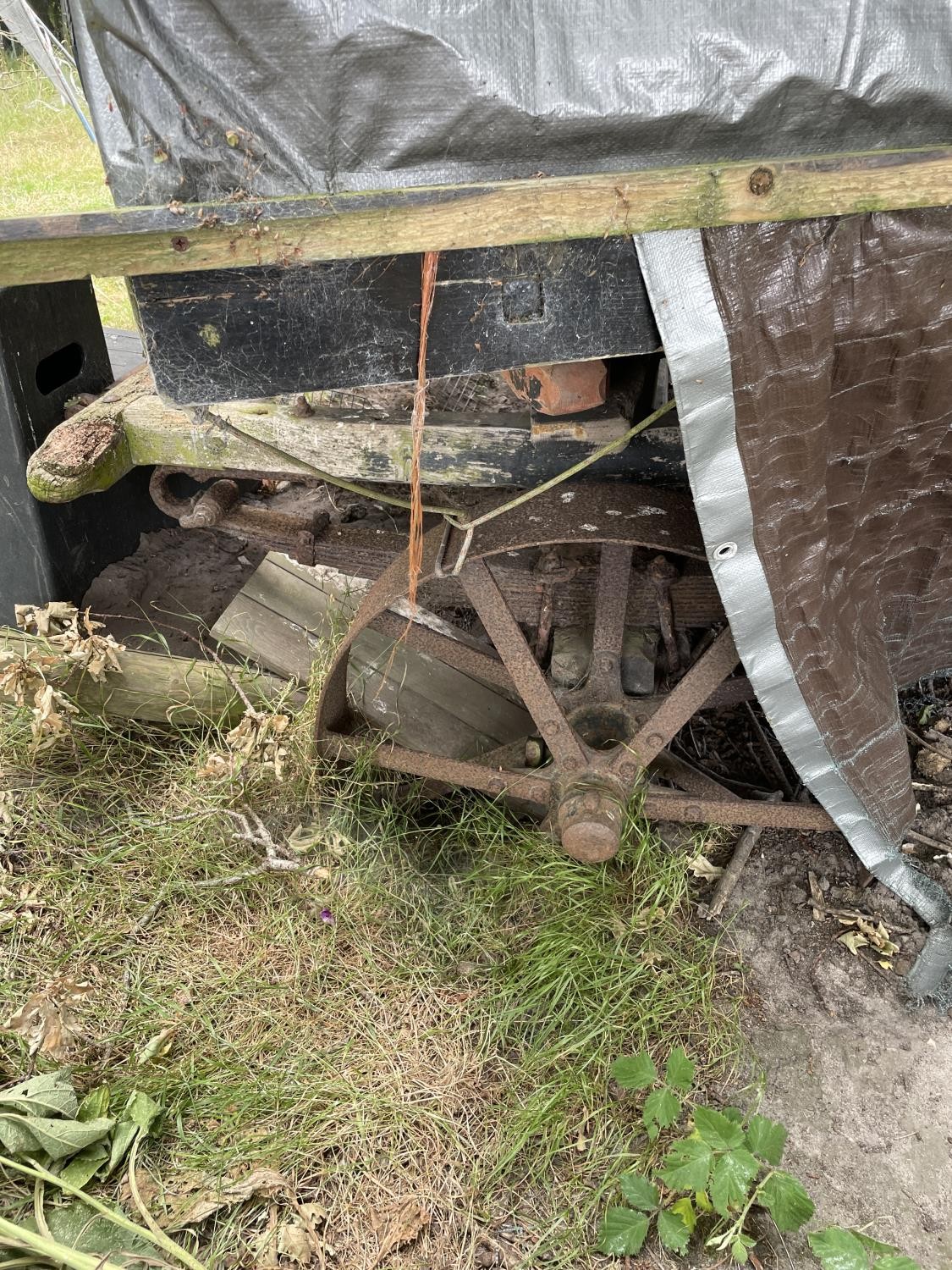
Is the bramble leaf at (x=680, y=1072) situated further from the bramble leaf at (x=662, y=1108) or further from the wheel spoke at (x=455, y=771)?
the wheel spoke at (x=455, y=771)

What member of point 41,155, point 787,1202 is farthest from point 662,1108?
point 41,155

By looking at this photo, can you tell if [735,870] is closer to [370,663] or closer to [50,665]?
[370,663]

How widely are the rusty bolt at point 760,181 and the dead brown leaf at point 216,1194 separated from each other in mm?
2285

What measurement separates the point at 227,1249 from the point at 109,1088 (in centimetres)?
48

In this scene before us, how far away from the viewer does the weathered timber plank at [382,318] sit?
1803mm

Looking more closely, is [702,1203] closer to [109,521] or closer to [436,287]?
[436,287]

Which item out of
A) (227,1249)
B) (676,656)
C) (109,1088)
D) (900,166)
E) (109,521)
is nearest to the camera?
(900,166)

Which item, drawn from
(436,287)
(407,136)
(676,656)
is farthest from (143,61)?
(676,656)

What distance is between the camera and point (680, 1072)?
7.84ft

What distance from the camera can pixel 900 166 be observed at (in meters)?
1.70

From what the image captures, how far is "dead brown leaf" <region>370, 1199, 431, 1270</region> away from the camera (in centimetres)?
226

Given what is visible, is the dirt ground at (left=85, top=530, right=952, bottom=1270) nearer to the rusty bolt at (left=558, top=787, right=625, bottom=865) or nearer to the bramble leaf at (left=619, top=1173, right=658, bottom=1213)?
the bramble leaf at (left=619, top=1173, right=658, bottom=1213)

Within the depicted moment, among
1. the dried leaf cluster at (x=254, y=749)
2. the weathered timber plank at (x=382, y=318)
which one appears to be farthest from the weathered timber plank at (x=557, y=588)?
the weathered timber plank at (x=382, y=318)

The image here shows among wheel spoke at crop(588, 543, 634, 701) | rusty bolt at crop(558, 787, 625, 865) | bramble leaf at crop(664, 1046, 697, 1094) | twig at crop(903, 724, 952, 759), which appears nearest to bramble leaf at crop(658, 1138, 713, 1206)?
bramble leaf at crop(664, 1046, 697, 1094)
